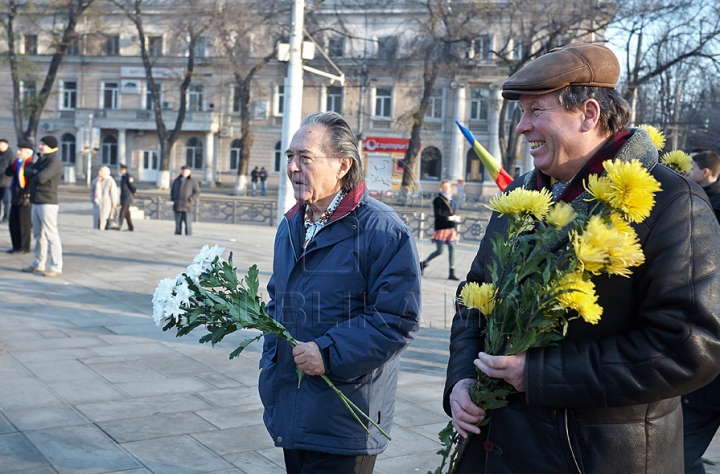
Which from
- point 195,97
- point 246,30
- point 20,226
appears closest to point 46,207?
point 20,226

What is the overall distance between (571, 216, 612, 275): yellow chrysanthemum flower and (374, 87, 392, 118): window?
163 ft

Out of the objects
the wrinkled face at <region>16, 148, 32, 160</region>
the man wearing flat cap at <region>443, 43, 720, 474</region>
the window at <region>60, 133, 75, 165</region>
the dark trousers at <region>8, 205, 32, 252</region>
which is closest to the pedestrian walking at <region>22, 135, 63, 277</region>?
the wrinkled face at <region>16, 148, 32, 160</region>

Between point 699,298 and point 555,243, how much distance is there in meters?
0.38

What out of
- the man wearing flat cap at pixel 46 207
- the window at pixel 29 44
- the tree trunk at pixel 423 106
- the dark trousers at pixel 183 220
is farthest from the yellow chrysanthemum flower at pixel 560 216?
the window at pixel 29 44

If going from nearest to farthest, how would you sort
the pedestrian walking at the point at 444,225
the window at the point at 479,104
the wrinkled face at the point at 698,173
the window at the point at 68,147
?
1. the wrinkled face at the point at 698,173
2. the pedestrian walking at the point at 444,225
3. the window at the point at 479,104
4. the window at the point at 68,147

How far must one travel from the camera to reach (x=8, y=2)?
30.2m

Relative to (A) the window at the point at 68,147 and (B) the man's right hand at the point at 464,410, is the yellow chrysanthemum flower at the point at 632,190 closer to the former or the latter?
(B) the man's right hand at the point at 464,410

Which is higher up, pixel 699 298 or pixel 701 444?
pixel 699 298

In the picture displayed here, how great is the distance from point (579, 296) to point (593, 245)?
13 cm

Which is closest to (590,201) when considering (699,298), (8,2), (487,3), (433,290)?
(699,298)

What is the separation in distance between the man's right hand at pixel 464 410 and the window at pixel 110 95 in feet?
186

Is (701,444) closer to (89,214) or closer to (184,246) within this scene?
(184,246)

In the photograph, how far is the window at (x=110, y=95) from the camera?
55.5 metres

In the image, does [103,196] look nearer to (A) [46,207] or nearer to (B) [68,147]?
(A) [46,207]
